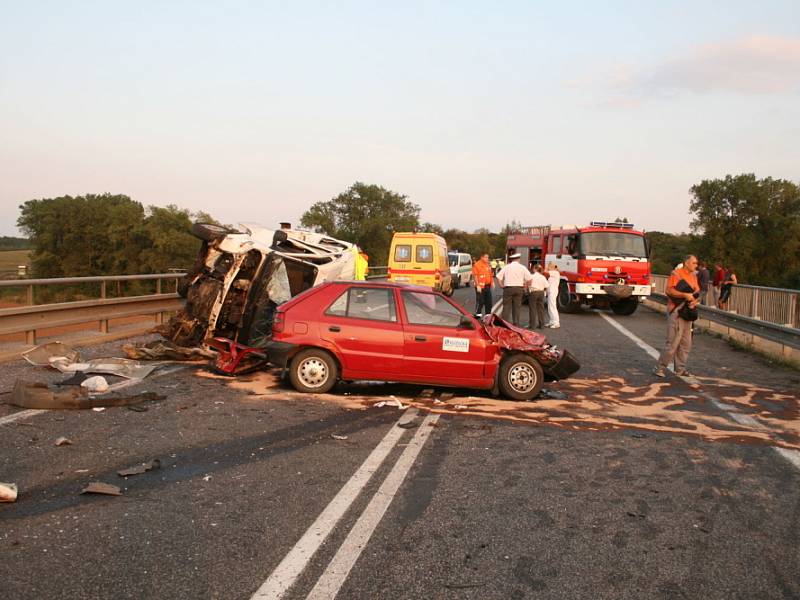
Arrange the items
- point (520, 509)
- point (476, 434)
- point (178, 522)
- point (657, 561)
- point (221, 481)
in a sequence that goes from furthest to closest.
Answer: point (476, 434)
point (221, 481)
point (520, 509)
point (178, 522)
point (657, 561)

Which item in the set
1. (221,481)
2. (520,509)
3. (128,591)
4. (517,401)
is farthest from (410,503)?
(517,401)

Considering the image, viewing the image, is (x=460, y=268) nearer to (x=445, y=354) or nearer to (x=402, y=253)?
(x=402, y=253)

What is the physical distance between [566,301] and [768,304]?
8777 millimetres

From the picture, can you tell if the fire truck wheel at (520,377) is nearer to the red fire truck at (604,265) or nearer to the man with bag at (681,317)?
the man with bag at (681,317)

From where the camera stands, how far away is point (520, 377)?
8500mm

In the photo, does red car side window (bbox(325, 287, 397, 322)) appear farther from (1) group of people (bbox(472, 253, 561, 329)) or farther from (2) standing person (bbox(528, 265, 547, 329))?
(2) standing person (bbox(528, 265, 547, 329))

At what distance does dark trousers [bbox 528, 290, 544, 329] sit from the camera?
17516 mm

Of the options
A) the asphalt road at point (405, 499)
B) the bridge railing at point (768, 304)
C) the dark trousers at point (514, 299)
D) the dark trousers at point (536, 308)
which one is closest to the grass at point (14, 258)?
the dark trousers at point (536, 308)

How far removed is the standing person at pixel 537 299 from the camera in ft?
57.1

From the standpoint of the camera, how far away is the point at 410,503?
466 cm

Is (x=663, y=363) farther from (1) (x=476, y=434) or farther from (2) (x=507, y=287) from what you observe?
(2) (x=507, y=287)

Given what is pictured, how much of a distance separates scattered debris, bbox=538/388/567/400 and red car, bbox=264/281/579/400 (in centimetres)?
27

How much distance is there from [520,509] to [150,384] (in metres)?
5.69

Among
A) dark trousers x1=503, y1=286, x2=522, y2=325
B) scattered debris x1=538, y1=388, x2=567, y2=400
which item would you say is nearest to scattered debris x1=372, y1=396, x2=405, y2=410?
scattered debris x1=538, y1=388, x2=567, y2=400
